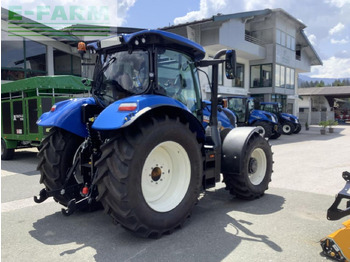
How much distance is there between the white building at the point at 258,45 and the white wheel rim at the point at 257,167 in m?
13.2

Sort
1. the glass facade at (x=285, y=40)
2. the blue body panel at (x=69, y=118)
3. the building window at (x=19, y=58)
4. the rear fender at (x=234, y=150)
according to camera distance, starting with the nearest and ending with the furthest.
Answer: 1. the blue body panel at (x=69, y=118)
2. the rear fender at (x=234, y=150)
3. the building window at (x=19, y=58)
4. the glass facade at (x=285, y=40)

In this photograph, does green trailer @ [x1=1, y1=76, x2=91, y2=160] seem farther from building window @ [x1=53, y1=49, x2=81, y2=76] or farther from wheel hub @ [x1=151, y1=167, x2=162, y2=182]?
building window @ [x1=53, y1=49, x2=81, y2=76]

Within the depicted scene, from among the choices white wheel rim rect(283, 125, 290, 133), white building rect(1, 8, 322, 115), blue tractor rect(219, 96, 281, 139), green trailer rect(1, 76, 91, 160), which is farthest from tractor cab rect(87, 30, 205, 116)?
white wheel rim rect(283, 125, 290, 133)

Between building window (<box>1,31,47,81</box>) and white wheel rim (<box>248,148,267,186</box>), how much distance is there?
12719 mm

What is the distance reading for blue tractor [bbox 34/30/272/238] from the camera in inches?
120

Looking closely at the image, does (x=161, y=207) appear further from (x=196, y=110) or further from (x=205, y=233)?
(x=196, y=110)

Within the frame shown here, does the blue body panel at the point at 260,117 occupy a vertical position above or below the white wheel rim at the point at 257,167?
above

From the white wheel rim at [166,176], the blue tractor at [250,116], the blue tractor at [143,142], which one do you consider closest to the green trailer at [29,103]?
the blue tractor at [143,142]

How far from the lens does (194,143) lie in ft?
12.0

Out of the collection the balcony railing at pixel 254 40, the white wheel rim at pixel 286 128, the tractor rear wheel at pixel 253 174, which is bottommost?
the white wheel rim at pixel 286 128

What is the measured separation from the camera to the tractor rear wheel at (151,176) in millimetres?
3000

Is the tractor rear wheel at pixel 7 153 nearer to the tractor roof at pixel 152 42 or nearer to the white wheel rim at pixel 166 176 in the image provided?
the tractor roof at pixel 152 42

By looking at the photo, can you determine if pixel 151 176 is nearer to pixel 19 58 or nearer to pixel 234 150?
pixel 234 150

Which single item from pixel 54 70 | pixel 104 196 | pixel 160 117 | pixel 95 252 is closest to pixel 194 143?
pixel 160 117
